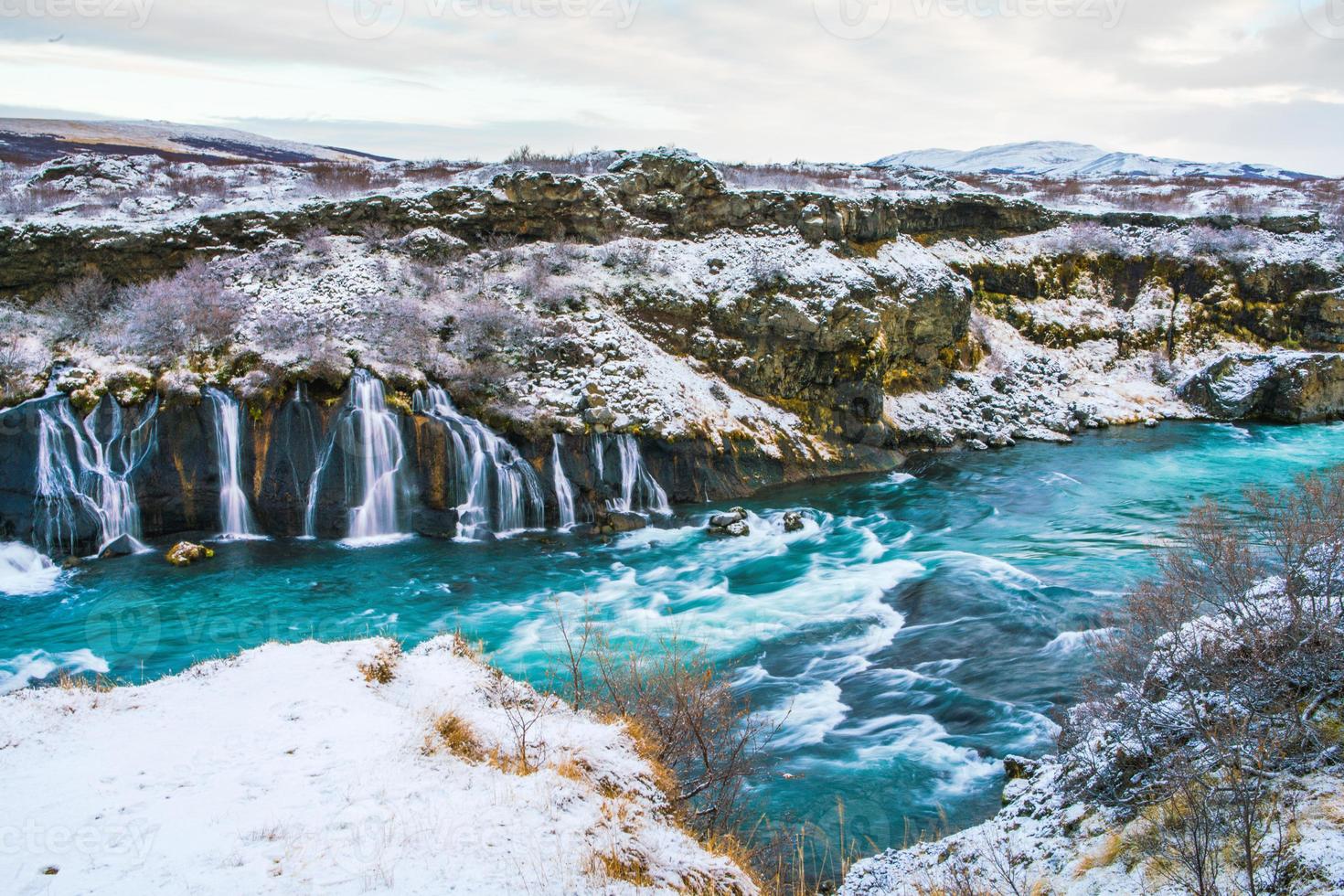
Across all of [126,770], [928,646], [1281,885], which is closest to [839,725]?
[928,646]

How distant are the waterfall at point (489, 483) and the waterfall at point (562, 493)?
1.44 feet

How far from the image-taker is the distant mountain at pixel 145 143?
163ft

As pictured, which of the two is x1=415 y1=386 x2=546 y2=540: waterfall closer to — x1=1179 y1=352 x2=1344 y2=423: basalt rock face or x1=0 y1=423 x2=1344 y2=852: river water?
x1=0 y1=423 x2=1344 y2=852: river water

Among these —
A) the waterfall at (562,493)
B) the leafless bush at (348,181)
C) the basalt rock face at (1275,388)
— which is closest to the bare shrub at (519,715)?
the waterfall at (562,493)

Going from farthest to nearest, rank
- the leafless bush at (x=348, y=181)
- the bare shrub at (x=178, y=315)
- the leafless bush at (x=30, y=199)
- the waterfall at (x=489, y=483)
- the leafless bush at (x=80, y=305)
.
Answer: the leafless bush at (x=348, y=181)
the leafless bush at (x=30, y=199)
the leafless bush at (x=80, y=305)
the bare shrub at (x=178, y=315)
the waterfall at (x=489, y=483)

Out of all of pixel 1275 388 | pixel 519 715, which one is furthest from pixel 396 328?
pixel 1275 388

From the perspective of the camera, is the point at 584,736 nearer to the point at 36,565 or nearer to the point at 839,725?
the point at 839,725

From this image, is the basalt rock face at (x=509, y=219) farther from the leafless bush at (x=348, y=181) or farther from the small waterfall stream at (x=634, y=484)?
the small waterfall stream at (x=634, y=484)

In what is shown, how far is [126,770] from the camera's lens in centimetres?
665

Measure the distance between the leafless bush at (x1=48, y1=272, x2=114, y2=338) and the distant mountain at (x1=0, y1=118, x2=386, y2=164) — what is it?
25.5m

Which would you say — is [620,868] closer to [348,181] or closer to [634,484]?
[634,484]

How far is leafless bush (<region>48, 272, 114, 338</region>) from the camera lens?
21.4 meters

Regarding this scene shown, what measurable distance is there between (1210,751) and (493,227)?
26.3m

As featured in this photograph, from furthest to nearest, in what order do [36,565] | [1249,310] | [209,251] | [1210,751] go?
[1249,310] → [209,251] → [36,565] → [1210,751]
